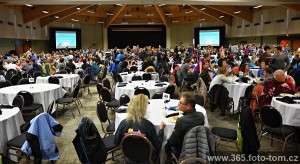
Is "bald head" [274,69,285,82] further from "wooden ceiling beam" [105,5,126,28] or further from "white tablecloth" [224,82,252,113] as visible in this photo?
"wooden ceiling beam" [105,5,126,28]

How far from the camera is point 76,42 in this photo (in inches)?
1196

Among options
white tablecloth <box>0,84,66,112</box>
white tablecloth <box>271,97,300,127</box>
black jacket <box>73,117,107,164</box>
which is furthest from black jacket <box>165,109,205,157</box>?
white tablecloth <box>0,84,66,112</box>

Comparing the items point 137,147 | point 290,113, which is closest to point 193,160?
point 137,147

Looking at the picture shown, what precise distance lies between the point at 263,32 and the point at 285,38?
2.18 metres

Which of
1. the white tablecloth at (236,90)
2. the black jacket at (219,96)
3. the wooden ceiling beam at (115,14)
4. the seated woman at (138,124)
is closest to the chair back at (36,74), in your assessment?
the black jacket at (219,96)

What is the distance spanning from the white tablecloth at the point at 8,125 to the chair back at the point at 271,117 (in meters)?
4.17

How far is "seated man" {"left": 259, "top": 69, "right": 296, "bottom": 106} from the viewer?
5891 millimetres

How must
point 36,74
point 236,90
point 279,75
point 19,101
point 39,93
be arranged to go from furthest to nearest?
point 36,74, point 236,90, point 39,93, point 279,75, point 19,101

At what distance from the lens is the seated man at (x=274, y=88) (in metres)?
5.89

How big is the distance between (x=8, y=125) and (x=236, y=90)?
5.47 meters

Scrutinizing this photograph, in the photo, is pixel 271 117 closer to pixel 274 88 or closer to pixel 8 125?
pixel 274 88

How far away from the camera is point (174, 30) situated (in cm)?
3359

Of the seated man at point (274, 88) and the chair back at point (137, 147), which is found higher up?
the seated man at point (274, 88)

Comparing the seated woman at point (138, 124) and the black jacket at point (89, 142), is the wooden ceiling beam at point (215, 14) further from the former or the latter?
the black jacket at point (89, 142)
